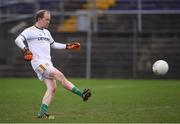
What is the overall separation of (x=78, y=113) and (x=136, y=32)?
15.0 metres

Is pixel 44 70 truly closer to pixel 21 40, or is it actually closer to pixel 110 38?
pixel 21 40

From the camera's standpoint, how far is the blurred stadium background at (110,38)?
84.2 ft

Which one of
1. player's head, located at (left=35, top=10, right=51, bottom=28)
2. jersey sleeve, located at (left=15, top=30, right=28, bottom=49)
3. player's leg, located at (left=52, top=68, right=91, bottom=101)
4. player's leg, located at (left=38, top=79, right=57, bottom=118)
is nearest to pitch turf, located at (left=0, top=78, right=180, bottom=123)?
player's leg, located at (left=38, top=79, right=57, bottom=118)

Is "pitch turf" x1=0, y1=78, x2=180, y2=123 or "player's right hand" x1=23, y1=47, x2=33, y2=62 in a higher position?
"player's right hand" x1=23, y1=47, x2=33, y2=62

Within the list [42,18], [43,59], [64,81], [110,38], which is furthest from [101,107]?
[110,38]

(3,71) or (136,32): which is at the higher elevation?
(136,32)

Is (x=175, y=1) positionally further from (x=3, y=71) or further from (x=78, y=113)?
(x=78, y=113)

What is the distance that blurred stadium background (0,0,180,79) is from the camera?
84.2 ft

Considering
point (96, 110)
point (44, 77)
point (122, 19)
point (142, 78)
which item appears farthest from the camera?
point (122, 19)

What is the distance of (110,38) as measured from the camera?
26.4 m

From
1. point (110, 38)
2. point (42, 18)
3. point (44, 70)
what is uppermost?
point (42, 18)

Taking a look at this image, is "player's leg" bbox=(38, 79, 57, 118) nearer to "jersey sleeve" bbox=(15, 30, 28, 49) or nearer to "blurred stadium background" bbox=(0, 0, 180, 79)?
"jersey sleeve" bbox=(15, 30, 28, 49)

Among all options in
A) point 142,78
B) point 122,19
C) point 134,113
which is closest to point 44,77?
point 134,113

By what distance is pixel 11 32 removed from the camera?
27.0m
